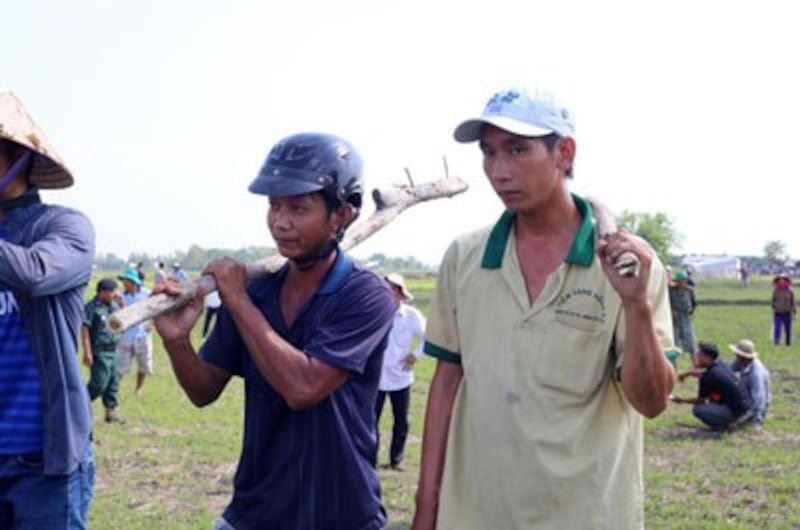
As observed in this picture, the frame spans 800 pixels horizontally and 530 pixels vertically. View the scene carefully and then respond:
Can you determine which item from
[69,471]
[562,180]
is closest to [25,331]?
[69,471]

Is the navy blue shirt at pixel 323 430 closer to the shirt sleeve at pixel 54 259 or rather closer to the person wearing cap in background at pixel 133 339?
the shirt sleeve at pixel 54 259

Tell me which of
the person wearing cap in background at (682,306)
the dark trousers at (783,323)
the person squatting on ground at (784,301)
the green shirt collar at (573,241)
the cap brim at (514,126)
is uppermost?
the cap brim at (514,126)

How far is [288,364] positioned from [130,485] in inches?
247

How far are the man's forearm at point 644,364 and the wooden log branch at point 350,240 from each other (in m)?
1.07

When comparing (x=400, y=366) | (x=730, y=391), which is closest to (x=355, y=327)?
(x=400, y=366)

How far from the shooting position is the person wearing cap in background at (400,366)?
8648 mm

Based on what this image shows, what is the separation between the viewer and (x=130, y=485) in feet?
27.7

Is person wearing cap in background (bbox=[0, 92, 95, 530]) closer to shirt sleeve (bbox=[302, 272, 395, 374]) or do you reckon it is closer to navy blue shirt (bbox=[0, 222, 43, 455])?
navy blue shirt (bbox=[0, 222, 43, 455])

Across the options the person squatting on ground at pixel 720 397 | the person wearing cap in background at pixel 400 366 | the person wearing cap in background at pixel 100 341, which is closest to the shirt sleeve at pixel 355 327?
the person wearing cap in background at pixel 400 366

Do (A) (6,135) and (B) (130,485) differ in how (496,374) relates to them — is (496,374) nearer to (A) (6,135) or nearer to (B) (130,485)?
(A) (6,135)

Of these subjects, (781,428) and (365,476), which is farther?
(781,428)

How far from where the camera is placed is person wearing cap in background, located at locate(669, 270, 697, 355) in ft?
54.8

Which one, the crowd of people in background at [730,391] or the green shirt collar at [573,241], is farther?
the crowd of people in background at [730,391]

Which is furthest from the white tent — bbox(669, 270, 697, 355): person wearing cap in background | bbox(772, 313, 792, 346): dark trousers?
bbox(669, 270, 697, 355): person wearing cap in background
